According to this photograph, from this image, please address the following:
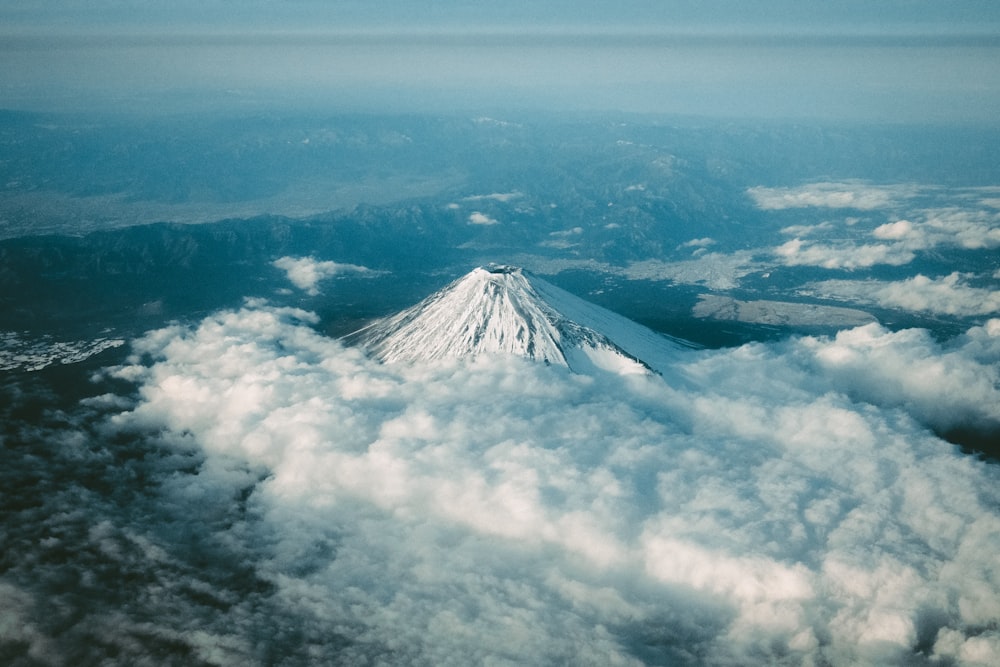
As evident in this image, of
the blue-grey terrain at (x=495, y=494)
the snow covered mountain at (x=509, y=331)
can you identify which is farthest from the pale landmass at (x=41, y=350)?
the snow covered mountain at (x=509, y=331)

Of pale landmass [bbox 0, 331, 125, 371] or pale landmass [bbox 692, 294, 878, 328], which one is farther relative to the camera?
pale landmass [bbox 692, 294, 878, 328]

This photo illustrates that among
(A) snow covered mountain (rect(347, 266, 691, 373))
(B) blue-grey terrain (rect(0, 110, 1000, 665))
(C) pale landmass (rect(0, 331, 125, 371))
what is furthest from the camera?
(C) pale landmass (rect(0, 331, 125, 371))

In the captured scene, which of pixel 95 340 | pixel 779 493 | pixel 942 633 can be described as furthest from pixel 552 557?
pixel 95 340

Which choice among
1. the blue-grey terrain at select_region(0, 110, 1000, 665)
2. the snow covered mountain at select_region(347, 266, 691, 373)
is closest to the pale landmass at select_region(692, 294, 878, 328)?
the blue-grey terrain at select_region(0, 110, 1000, 665)

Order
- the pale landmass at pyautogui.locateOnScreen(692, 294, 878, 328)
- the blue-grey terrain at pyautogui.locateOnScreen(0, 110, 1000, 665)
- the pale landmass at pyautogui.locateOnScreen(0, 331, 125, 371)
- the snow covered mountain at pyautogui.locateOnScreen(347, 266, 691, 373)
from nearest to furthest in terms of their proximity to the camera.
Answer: the blue-grey terrain at pyautogui.locateOnScreen(0, 110, 1000, 665) → the snow covered mountain at pyautogui.locateOnScreen(347, 266, 691, 373) → the pale landmass at pyautogui.locateOnScreen(0, 331, 125, 371) → the pale landmass at pyautogui.locateOnScreen(692, 294, 878, 328)

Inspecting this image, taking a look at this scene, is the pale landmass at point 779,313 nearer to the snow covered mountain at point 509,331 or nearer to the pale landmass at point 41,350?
the snow covered mountain at point 509,331

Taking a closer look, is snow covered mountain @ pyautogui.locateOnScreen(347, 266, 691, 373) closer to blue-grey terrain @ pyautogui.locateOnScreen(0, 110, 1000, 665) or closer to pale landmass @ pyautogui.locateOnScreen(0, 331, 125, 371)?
blue-grey terrain @ pyautogui.locateOnScreen(0, 110, 1000, 665)
